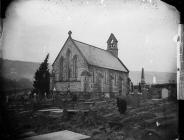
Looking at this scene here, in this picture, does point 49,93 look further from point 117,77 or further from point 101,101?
point 117,77

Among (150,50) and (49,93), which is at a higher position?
(150,50)

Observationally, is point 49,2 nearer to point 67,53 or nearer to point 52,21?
point 52,21

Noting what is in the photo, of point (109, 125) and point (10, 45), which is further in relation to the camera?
point (10, 45)

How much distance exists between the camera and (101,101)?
4.85 meters

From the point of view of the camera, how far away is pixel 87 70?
15.9 feet

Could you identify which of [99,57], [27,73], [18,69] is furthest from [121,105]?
[18,69]

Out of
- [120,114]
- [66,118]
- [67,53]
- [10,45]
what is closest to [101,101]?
[120,114]

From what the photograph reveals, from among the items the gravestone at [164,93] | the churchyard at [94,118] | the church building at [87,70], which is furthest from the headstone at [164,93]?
the church building at [87,70]

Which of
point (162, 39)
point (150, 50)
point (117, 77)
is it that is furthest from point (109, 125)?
point (162, 39)

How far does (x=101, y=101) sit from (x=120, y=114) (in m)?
0.44

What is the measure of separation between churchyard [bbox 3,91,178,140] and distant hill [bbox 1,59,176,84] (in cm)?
40

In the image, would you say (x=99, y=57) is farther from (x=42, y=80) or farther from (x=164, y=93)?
(x=164, y=93)

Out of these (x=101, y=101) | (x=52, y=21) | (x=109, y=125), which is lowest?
(x=109, y=125)

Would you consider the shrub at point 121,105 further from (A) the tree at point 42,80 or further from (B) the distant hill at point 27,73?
(A) the tree at point 42,80
